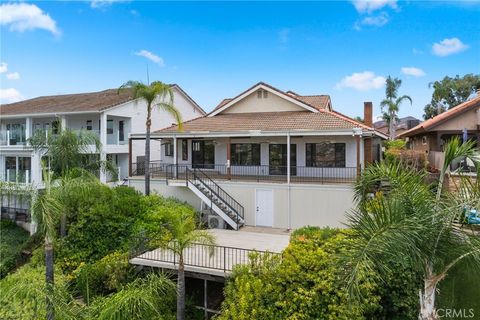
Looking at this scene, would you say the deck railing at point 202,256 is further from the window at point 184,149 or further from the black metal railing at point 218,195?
the window at point 184,149

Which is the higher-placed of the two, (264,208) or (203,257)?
(264,208)

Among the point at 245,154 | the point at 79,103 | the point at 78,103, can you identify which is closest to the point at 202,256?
the point at 245,154

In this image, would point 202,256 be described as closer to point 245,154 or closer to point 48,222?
point 48,222

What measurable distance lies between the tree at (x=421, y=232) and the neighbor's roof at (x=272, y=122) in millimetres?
10727

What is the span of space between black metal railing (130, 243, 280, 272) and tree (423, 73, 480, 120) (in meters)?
46.2

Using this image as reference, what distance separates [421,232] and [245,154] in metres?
16.1

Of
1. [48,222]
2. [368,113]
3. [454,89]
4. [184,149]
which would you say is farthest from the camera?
[454,89]

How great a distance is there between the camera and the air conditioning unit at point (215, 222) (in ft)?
56.4

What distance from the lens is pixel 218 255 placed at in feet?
40.2

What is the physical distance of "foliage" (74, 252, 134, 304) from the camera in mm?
12023

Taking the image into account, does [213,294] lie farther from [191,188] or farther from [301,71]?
[301,71]

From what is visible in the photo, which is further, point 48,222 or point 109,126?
point 109,126

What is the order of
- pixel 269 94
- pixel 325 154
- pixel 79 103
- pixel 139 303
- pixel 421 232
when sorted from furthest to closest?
pixel 79 103 < pixel 269 94 < pixel 325 154 < pixel 139 303 < pixel 421 232

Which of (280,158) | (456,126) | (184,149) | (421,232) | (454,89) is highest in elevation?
(454,89)
